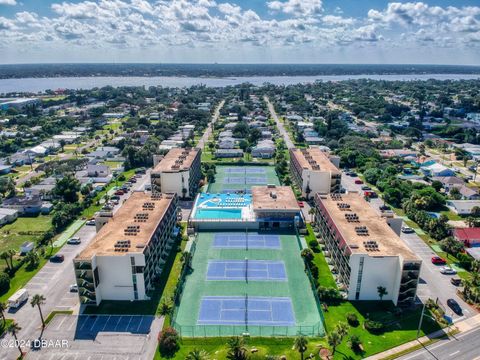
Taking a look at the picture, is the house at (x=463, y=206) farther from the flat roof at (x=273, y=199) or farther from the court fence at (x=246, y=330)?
the court fence at (x=246, y=330)

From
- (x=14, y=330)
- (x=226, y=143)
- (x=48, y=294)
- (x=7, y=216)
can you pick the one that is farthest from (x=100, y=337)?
(x=226, y=143)

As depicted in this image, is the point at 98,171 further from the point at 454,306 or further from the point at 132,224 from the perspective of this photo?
the point at 454,306

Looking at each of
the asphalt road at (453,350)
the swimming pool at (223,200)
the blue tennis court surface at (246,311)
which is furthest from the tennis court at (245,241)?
the asphalt road at (453,350)

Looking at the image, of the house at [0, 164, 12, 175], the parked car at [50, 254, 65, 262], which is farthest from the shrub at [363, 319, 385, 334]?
the house at [0, 164, 12, 175]

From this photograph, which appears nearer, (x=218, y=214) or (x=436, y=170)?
(x=218, y=214)

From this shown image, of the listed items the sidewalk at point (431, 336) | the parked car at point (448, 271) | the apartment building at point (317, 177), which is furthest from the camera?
the apartment building at point (317, 177)

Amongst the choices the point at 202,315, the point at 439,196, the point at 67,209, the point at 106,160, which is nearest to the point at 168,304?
the point at 202,315

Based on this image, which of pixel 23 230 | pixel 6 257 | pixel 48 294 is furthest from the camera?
pixel 23 230
